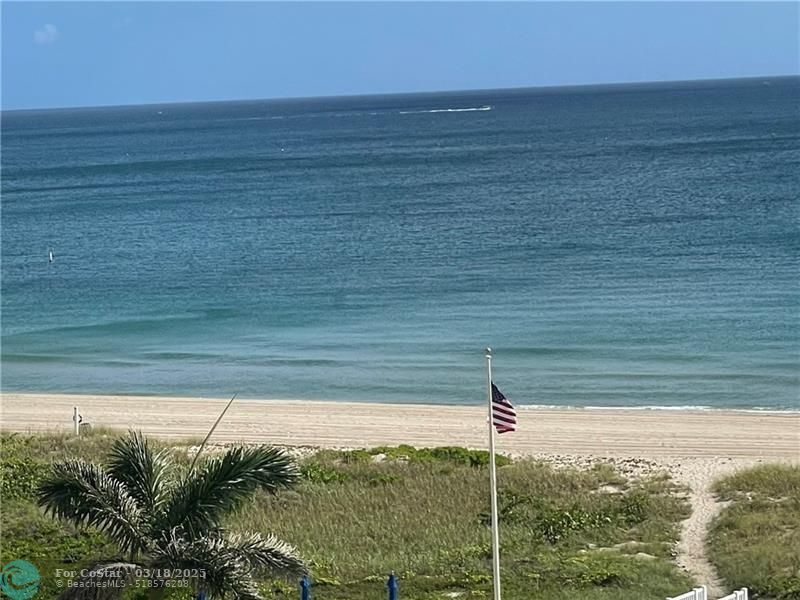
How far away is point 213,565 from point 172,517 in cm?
86

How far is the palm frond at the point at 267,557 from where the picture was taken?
12.0m

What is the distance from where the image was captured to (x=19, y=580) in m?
15.5

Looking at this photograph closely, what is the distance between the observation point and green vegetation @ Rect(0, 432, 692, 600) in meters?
16.3

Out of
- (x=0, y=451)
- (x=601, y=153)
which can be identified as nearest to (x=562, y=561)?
(x=0, y=451)

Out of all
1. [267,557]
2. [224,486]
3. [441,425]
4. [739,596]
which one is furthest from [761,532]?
[441,425]

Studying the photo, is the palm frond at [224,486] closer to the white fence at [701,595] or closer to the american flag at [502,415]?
the american flag at [502,415]

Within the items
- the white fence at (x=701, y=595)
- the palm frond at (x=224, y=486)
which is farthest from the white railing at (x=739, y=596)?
the palm frond at (x=224, y=486)

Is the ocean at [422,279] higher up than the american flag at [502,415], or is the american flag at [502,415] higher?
the ocean at [422,279]

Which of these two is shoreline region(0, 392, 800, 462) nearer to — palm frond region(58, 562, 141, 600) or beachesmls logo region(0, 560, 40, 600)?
beachesmls logo region(0, 560, 40, 600)

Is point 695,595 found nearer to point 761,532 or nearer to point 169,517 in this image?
point 761,532

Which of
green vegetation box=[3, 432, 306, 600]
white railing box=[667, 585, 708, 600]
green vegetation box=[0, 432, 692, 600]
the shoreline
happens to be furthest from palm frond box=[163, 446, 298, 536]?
the shoreline

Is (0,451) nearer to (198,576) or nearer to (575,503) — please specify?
(575,503)

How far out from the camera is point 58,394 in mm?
36156

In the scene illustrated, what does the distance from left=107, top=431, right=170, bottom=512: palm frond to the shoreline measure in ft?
47.0
